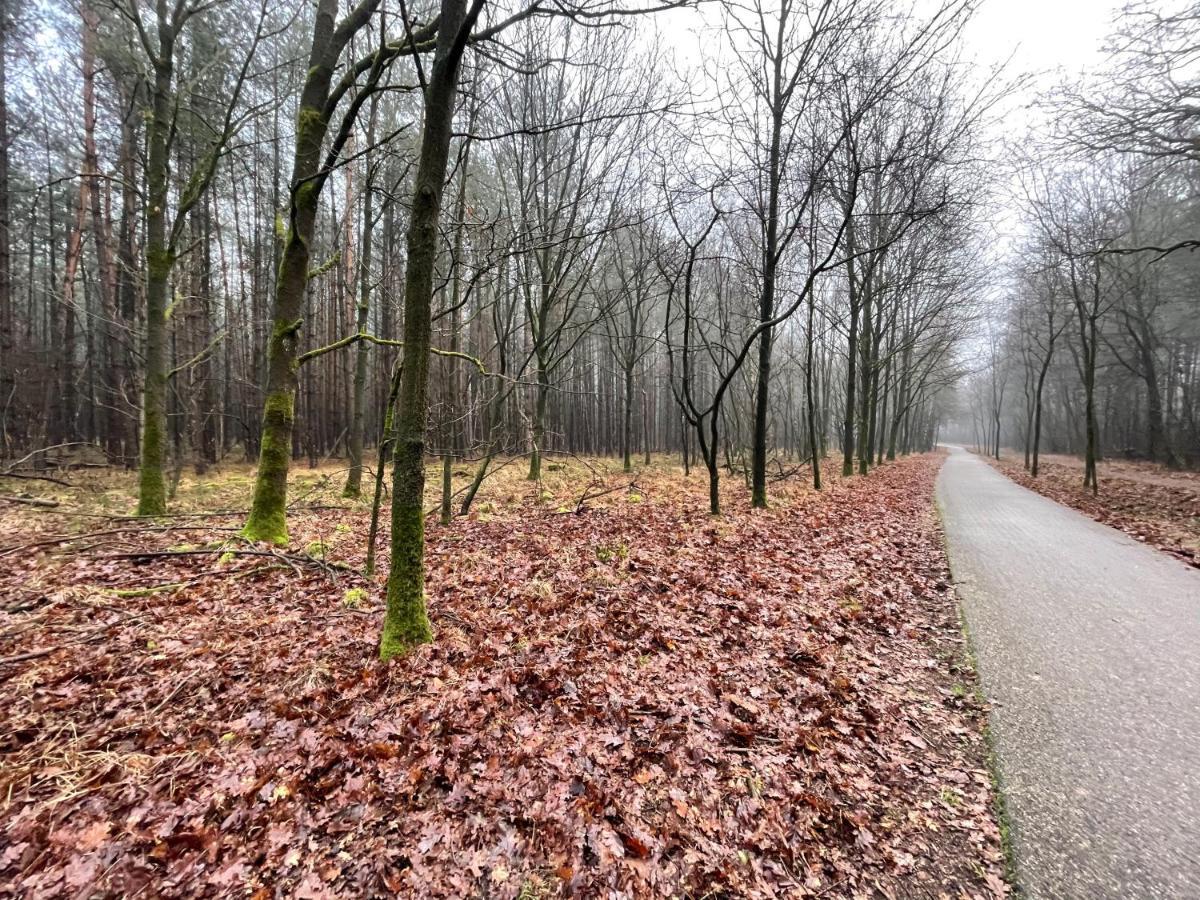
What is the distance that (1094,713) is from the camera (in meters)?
2.95

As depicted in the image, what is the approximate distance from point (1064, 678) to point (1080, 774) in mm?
1231

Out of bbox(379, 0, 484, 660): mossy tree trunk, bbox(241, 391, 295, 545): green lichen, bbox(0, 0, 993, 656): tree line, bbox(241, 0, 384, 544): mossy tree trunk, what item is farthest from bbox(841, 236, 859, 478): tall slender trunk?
bbox(241, 391, 295, 545): green lichen

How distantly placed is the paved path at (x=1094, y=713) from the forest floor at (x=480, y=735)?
0.21 meters

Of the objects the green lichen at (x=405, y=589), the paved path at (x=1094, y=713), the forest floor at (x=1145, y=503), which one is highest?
the green lichen at (x=405, y=589)

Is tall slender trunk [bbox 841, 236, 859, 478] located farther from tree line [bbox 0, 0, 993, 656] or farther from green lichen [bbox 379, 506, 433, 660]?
green lichen [bbox 379, 506, 433, 660]

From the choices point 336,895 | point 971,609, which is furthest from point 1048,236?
point 336,895

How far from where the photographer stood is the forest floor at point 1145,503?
25.2 ft

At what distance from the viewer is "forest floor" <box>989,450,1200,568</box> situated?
7672 mm

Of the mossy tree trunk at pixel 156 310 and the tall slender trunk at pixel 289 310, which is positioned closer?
the tall slender trunk at pixel 289 310

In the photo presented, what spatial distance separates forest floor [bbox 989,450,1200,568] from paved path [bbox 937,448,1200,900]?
216 cm

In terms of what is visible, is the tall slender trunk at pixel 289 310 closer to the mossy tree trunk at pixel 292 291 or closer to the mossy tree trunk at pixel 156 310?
the mossy tree trunk at pixel 292 291

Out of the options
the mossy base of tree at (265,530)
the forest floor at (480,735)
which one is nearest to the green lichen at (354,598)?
the forest floor at (480,735)

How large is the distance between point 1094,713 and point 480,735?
3.78m

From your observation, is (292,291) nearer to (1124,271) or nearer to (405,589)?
(405,589)
